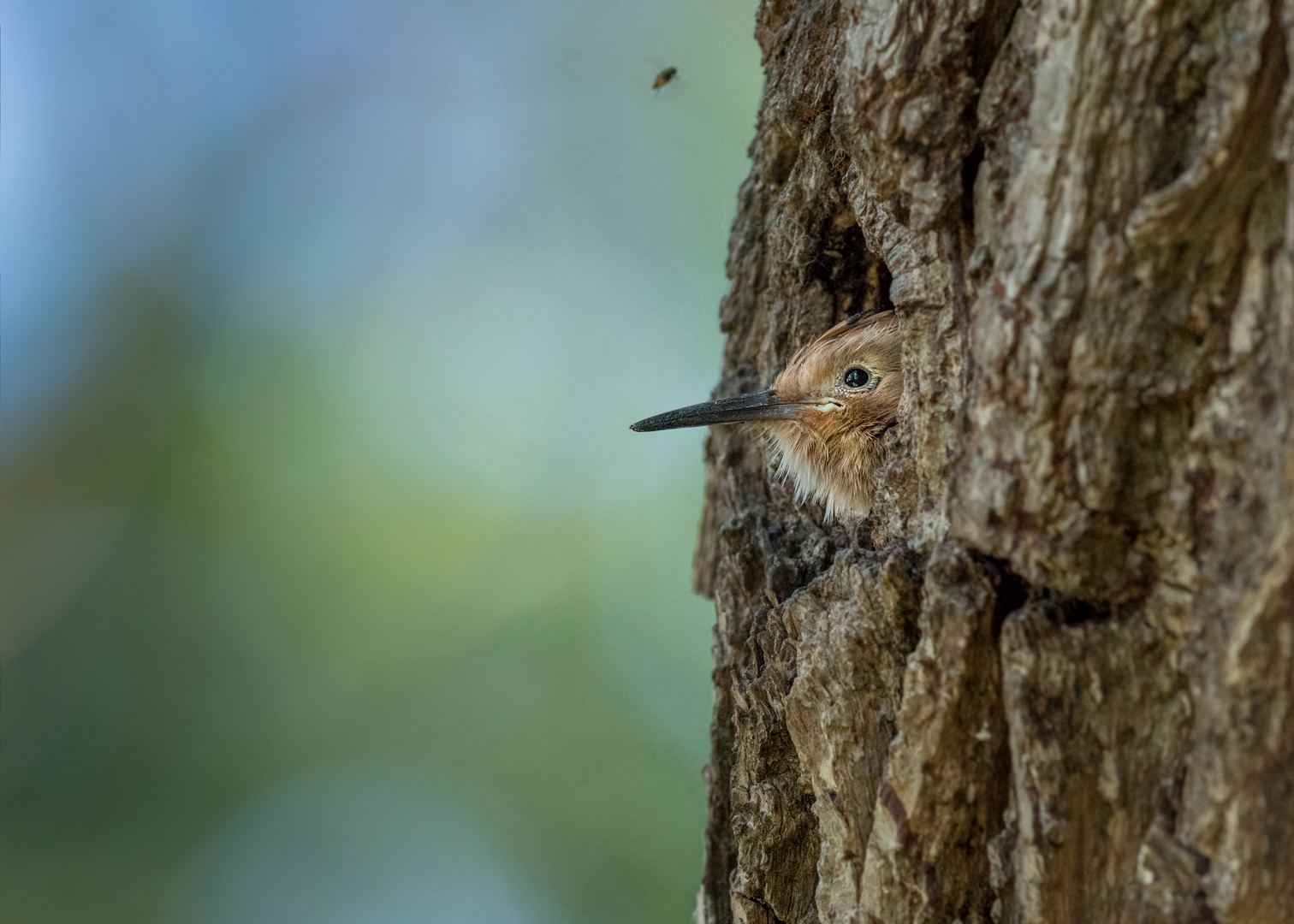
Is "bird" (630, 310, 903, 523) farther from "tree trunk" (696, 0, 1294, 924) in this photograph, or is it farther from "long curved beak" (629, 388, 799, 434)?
"tree trunk" (696, 0, 1294, 924)

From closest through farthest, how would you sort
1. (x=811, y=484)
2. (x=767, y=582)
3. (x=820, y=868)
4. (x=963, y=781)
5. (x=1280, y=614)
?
(x=1280, y=614) < (x=963, y=781) < (x=820, y=868) < (x=767, y=582) < (x=811, y=484)

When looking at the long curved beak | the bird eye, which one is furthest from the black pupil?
the long curved beak

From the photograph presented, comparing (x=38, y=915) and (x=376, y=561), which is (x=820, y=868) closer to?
(x=376, y=561)

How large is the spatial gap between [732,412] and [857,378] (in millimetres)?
397

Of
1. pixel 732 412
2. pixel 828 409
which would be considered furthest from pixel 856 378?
pixel 732 412

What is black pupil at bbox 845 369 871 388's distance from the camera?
3108mm

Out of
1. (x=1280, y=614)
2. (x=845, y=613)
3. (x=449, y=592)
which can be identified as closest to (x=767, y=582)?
(x=845, y=613)

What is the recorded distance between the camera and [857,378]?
3137 millimetres

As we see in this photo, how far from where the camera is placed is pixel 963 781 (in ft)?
5.66

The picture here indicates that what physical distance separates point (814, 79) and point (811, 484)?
114 centimetres

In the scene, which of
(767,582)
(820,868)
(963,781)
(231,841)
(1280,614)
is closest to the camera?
(1280,614)

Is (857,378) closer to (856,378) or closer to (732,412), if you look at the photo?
(856,378)

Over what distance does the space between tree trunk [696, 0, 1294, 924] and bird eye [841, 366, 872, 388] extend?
1.02 m

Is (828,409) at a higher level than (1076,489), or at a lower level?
higher
